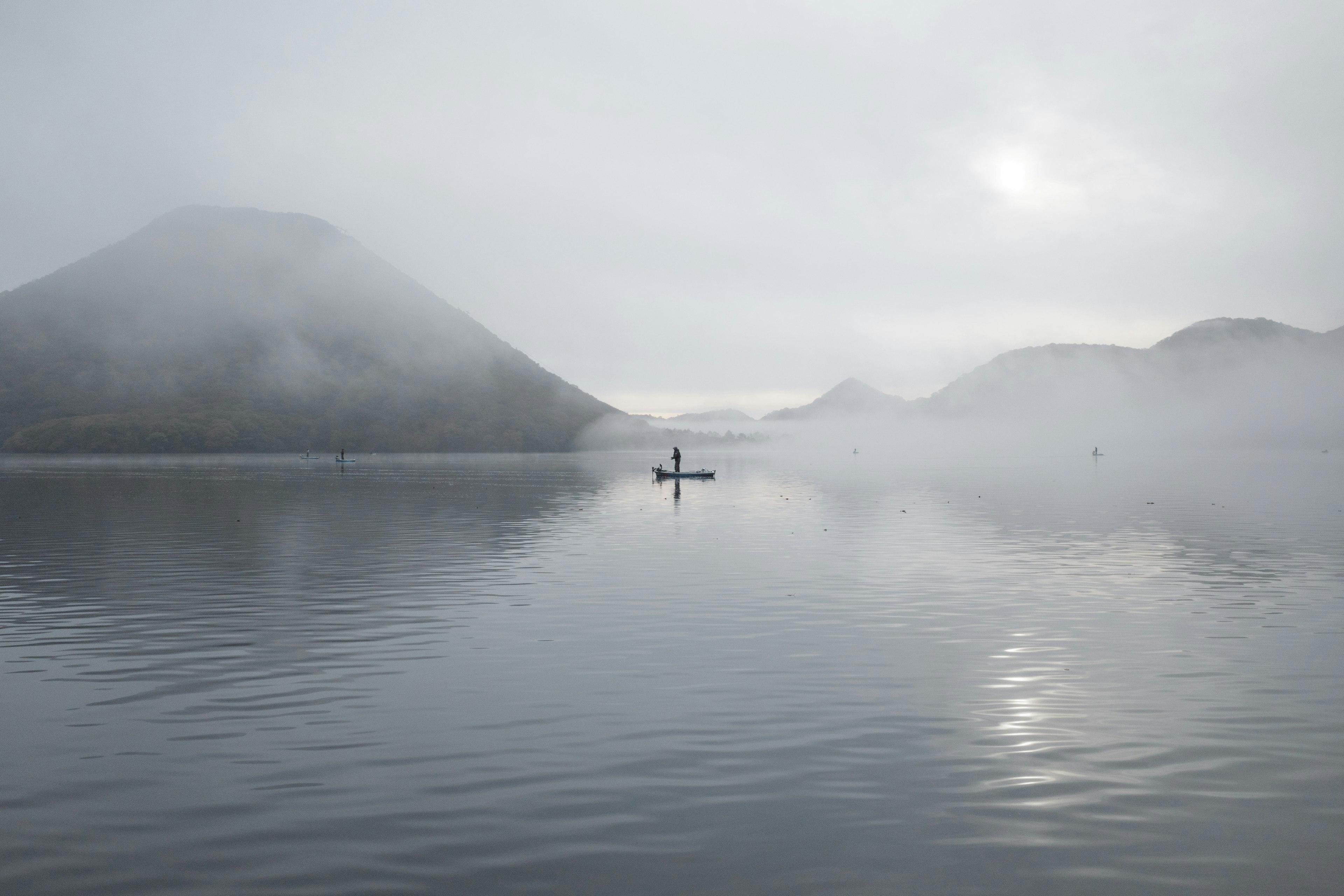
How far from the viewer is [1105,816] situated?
13.6 metres

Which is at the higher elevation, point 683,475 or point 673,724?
point 683,475

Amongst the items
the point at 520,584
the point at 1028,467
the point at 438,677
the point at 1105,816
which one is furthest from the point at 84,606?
the point at 1028,467

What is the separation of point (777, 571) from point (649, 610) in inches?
449

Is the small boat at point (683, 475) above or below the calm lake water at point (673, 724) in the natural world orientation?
above

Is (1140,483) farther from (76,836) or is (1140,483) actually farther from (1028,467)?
(76,836)

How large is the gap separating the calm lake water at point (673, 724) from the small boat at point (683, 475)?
95774 millimetres

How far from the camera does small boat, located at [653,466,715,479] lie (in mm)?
143875

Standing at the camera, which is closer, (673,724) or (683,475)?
(673,724)

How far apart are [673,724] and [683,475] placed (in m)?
→ 127

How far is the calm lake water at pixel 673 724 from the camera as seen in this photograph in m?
12.2

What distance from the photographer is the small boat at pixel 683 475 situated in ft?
472

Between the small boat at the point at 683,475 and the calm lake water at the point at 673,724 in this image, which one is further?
the small boat at the point at 683,475

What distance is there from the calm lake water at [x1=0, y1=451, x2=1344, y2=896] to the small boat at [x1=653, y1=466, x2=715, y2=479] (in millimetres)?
95774

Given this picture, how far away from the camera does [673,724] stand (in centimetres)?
1845
